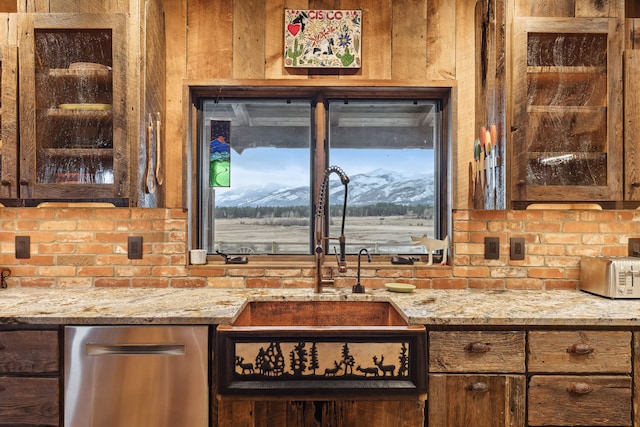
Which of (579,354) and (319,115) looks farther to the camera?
(319,115)

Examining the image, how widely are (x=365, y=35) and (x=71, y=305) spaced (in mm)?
1910

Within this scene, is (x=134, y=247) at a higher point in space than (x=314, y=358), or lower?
higher

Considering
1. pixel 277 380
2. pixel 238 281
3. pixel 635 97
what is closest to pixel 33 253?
pixel 238 281

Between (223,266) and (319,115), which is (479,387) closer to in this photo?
(223,266)

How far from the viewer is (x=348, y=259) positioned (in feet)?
7.53

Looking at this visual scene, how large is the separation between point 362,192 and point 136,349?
141cm

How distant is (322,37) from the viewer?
2145mm

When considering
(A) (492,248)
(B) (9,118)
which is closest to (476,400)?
(A) (492,248)

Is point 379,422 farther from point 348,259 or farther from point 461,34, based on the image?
point 461,34

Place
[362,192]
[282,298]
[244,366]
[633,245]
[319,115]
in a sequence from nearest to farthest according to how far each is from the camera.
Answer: [244,366] → [282,298] → [633,245] → [319,115] → [362,192]

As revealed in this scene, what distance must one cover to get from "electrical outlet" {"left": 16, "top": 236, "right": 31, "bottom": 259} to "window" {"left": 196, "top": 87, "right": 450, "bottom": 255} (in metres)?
0.87

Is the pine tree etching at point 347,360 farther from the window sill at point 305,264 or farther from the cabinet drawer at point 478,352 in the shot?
the window sill at point 305,264

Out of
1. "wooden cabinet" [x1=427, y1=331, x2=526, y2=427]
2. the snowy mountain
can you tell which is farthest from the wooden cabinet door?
the snowy mountain

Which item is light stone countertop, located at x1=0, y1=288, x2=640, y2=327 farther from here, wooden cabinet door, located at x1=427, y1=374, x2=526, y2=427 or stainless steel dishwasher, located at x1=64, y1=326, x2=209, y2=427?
wooden cabinet door, located at x1=427, y1=374, x2=526, y2=427
